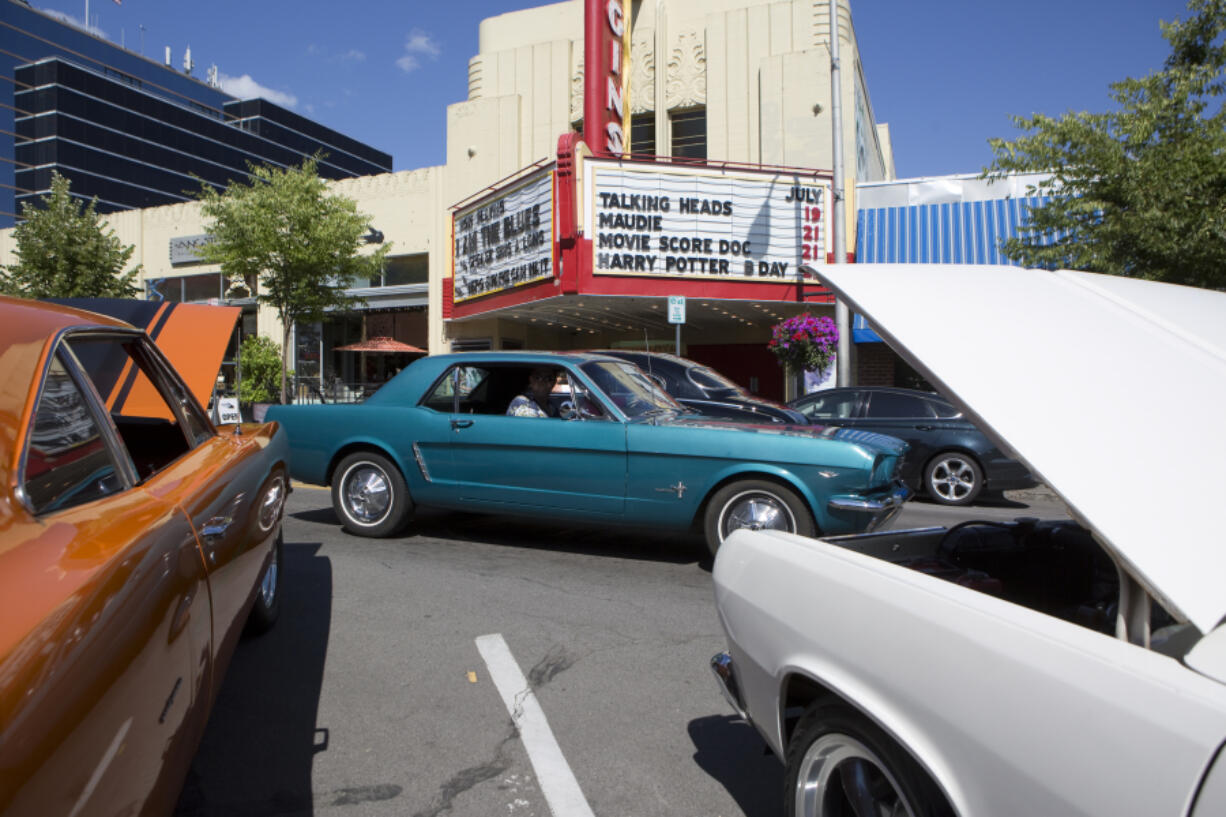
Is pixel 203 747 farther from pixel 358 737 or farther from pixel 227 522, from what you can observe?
pixel 227 522

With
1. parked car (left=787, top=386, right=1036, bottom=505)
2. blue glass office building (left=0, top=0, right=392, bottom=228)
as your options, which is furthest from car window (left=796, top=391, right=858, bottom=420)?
blue glass office building (left=0, top=0, right=392, bottom=228)

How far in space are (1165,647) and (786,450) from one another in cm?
395

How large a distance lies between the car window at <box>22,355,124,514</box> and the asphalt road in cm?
131

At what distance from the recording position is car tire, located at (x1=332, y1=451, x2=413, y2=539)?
664 cm

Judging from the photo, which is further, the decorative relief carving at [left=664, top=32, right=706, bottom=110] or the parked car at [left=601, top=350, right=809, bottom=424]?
the decorative relief carving at [left=664, top=32, right=706, bottom=110]

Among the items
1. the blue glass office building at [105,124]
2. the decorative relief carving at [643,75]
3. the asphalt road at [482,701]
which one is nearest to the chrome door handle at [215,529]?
the asphalt road at [482,701]

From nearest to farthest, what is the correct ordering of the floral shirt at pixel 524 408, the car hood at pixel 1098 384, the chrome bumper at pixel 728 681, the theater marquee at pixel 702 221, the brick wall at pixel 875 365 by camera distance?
the car hood at pixel 1098 384
the chrome bumper at pixel 728 681
the floral shirt at pixel 524 408
the theater marquee at pixel 702 221
the brick wall at pixel 875 365

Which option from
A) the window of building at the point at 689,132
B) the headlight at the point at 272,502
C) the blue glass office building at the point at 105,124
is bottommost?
the headlight at the point at 272,502

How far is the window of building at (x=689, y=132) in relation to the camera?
20.0m

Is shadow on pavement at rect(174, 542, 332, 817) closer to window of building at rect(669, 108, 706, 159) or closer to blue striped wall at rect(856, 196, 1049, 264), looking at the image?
blue striped wall at rect(856, 196, 1049, 264)

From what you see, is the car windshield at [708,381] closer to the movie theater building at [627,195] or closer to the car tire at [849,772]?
the movie theater building at [627,195]

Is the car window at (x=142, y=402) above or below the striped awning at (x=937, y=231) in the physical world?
below

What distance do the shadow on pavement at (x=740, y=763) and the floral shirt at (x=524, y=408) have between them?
11.0 ft

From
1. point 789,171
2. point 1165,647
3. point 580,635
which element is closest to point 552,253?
point 789,171
